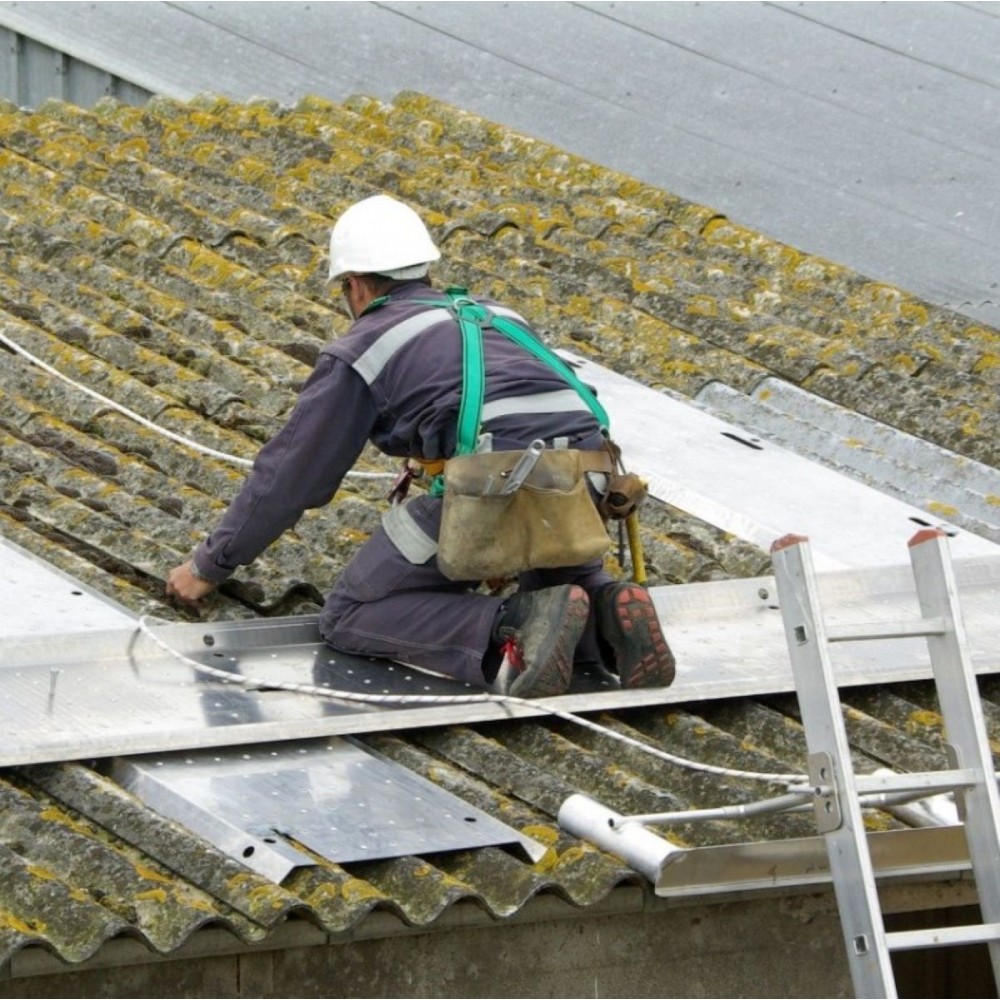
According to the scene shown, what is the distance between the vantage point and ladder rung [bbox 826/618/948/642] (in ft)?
14.8

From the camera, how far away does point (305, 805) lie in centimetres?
495

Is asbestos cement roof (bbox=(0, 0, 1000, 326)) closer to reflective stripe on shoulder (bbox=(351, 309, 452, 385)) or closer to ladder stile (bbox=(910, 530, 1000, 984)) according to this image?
reflective stripe on shoulder (bbox=(351, 309, 452, 385))

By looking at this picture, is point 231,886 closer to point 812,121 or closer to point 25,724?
point 25,724

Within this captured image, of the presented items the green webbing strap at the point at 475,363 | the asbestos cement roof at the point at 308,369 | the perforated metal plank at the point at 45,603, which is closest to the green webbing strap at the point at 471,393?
the green webbing strap at the point at 475,363

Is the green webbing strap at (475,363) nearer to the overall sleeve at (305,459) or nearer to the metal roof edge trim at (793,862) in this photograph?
the overall sleeve at (305,459)

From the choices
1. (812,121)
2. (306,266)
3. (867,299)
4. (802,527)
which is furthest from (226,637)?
(812,121)

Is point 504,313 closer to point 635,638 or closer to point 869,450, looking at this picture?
point 635,638

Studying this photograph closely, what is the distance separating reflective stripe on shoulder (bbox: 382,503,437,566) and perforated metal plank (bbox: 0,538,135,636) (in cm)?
70

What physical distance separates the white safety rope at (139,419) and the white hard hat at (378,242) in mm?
999

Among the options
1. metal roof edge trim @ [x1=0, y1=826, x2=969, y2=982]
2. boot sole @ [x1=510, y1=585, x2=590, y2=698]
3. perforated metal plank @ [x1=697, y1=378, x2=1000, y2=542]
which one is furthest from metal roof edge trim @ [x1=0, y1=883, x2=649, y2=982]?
perforated metal plank @ [x1=697, y1=378, x2=1000, y2=542]

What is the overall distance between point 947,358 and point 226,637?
3324mm

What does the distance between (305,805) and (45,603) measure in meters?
1.18

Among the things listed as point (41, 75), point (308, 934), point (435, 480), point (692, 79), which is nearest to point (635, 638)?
point (435, 480)

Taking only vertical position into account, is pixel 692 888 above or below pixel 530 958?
above
